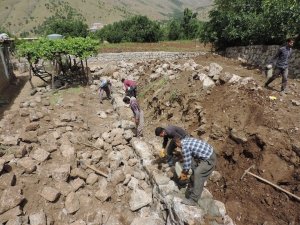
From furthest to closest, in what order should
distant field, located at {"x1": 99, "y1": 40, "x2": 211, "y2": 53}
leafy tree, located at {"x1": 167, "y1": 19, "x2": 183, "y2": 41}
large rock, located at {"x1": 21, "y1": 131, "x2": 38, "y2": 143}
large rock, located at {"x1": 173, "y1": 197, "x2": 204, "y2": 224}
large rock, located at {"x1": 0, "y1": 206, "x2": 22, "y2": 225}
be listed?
leafy tree, located at {"x1": 167, "y1": 19, "x2": 183, "y2": 41}
distant field, located at {"x1": 99, "y1": 40, "x2": 211, "y2": 53}
large rock, located at {"x1": 21, "y1": 131, "x2": 38, "y2": 143}
large rock, located at {"x1": 0, "y1": 206, "x2": 22, "y2": 225}
large rock, located at {"x1": 173, "y1": 197, "x2": 204, "y2": 224}

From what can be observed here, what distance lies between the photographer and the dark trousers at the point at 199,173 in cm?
545

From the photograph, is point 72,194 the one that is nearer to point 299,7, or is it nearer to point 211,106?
point 211,106

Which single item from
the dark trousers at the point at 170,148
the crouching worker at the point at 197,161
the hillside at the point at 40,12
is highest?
the crouching worker at the point at 197,161

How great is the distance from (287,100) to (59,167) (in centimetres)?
Result: 650

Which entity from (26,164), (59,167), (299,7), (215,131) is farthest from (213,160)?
(299,7)

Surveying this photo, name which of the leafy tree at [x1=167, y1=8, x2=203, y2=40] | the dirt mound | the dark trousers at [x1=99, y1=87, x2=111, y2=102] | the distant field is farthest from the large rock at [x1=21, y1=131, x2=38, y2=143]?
the leafy tree at [x1=167, y1=8, x2=203, y2=40]

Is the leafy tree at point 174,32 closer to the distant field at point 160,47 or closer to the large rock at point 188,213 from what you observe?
the distant field at point 160,47

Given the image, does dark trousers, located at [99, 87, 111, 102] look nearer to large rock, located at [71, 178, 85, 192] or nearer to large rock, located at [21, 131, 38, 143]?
large rock, located at [21, 131, 38, 143]

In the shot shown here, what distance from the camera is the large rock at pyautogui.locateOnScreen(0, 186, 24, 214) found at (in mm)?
6238

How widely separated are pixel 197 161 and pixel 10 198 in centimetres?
405

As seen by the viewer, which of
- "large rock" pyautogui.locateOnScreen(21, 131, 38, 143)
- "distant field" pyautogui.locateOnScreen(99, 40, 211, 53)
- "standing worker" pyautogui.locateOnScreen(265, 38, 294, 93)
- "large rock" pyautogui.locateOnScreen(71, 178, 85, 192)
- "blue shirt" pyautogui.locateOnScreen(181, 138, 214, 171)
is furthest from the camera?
"distant field" pyautogui.locateOnScreen(99, 40, 211, 53)

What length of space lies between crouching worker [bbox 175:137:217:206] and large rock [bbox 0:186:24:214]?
3.55m

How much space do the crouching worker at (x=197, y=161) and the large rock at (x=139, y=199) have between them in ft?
4.12

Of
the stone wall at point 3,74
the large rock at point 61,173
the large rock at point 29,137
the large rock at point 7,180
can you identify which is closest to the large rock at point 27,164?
the large rock at point 7,180
